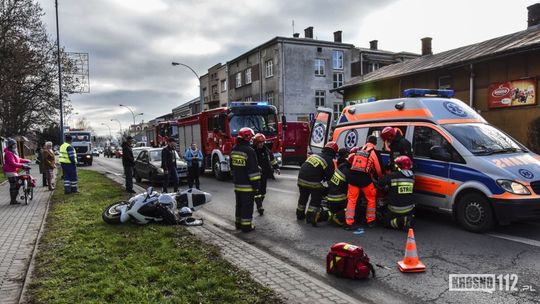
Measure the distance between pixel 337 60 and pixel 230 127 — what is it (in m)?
28.3

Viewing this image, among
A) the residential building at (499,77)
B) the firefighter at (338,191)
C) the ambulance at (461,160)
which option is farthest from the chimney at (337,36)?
the firefighter at (338,191)

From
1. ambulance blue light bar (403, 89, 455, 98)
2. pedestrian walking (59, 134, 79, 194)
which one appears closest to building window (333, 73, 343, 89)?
pedestrian walking (59, 134, 79, 194)

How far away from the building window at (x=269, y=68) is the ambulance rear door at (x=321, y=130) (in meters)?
28.2

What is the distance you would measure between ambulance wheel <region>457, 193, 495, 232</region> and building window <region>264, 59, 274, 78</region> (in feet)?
113

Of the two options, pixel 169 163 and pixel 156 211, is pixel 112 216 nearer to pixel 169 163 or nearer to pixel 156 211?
pixel 156 211

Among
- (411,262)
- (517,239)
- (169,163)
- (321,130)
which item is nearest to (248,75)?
(169,163)

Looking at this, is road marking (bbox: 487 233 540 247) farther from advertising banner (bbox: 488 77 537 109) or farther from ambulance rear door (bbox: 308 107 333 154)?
advertising banner (bbox: 488 77 537 109)

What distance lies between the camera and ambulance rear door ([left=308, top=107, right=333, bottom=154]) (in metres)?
12.2

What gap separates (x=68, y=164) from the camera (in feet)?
42.0

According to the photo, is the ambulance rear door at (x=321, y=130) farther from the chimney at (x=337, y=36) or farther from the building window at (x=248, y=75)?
the chimney at (x=337, y=36)

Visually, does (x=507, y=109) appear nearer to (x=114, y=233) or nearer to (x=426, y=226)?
(x=426, y=226)

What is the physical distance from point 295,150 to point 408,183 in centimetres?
1673

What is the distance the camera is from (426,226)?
284 inches

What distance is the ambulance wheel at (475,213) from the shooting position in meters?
6.38
